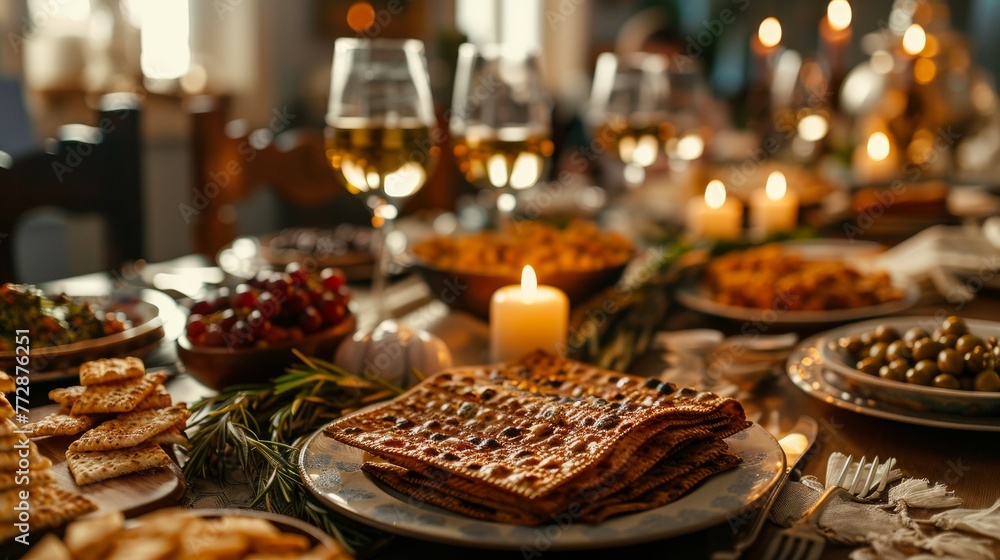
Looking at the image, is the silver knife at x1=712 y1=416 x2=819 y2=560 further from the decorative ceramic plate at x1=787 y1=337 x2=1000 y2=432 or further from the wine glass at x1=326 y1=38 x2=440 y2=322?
the wine glass at x1=326 y1=38 x2=440 y2=322

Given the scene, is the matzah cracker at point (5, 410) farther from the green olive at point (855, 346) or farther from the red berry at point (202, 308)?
the green olive at point (855, 346)

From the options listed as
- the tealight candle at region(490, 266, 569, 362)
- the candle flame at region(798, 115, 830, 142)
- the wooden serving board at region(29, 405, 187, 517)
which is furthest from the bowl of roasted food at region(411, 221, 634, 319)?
the candle flame at region(798, 115, 830, 142)

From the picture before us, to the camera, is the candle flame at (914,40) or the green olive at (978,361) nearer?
the green olive at (978,361)

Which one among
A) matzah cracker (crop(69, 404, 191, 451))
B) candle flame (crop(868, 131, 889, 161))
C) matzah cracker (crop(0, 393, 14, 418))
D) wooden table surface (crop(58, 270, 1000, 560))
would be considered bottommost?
wooden table surface (crop(58, 270, 1000, 560))

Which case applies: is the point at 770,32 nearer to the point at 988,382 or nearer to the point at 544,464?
the point at 988,382

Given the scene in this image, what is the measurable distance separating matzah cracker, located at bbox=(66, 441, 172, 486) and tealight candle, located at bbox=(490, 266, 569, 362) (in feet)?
1.80

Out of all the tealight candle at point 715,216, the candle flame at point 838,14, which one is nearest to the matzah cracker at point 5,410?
the tealight candle at point 715,216

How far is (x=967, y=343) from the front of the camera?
112cm

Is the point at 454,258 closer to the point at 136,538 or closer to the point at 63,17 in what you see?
the point at 136,538

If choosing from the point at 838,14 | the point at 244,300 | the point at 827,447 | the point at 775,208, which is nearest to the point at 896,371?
the point at 827,447

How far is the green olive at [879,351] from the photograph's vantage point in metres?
1.19

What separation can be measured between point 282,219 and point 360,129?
545 cm

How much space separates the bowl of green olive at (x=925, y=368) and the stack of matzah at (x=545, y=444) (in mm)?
313

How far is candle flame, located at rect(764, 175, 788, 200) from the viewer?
8.32 feet
